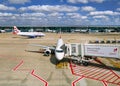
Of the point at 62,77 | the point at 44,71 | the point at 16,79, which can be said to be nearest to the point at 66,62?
the point at 44,71

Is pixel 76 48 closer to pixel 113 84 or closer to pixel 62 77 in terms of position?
pixel 62 77

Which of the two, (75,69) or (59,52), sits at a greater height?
(59,52)

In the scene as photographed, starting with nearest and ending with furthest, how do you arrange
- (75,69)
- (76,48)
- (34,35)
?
(75,69) < (76,48) < (34,35)

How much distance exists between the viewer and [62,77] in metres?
34.5

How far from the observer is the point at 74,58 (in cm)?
4466

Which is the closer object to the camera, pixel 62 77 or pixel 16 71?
pixel 62 77

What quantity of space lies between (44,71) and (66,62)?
880 centimetres

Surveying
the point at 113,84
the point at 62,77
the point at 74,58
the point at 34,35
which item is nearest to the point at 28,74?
the point at 62,77

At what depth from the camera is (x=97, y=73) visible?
36.7m

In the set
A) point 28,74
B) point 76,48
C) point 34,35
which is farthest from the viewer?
point 34,35

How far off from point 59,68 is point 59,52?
4.49m

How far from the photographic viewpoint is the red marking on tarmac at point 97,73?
32.6 meters

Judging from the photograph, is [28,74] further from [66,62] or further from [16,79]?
[66,62]

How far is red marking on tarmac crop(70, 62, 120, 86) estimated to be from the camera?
32.6m
